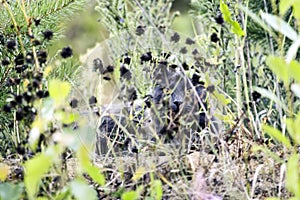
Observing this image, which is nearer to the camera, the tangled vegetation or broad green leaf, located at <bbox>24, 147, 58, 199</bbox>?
broad green leaf, located at <bbox>24, 147, 58, 199</bbox>

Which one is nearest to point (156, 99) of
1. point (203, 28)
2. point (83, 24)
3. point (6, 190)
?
point (6, 190)

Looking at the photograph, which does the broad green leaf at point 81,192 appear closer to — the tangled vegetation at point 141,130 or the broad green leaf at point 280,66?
the tangled vegetation at point 141,130

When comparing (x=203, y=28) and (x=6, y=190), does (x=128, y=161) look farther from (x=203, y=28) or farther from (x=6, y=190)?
(x=203, y=28)

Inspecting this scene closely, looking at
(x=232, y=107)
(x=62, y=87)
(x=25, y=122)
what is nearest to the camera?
(x=62, y=87)

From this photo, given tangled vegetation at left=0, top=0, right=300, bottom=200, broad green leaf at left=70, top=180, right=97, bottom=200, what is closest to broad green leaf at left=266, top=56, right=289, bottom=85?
tangled vegetation at left=0, top=0, right=300, bottom=200

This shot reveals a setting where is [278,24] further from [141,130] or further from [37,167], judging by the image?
[141,130]

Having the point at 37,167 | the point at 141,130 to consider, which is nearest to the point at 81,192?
the point at 37,167

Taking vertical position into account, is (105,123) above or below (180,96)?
below

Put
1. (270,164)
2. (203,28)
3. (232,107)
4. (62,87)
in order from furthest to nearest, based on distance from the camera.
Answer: (203,28) → (232,107) → (270,164) → (62,87)

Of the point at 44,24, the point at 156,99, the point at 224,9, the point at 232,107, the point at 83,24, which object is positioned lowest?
the point at 83,24

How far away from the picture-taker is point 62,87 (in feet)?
2.65

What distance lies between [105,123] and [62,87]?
35.3 inches

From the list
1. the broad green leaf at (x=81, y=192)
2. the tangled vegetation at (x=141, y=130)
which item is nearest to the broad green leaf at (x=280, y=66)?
the tangled vegetation at (x=141, y=130)

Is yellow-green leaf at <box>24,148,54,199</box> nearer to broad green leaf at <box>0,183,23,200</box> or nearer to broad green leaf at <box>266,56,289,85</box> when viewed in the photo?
broad green leaf at <box>0,183,23,200</box>
